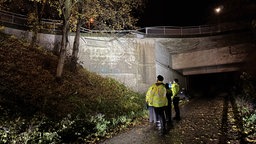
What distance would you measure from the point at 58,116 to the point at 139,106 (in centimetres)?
640

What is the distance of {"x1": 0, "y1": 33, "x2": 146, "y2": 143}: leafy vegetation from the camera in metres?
7.45

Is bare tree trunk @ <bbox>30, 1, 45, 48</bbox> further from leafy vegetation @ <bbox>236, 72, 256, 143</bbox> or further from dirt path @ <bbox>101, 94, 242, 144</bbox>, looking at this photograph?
leafy vegetation @ <bbox>236, 72, 256, 143</bbox>

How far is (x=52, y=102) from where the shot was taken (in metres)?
10.7

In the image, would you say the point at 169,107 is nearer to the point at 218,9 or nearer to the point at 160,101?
the point at 160,101

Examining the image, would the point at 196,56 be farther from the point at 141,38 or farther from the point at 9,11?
the point at 9,11

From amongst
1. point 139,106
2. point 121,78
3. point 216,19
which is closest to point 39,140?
point 139,106

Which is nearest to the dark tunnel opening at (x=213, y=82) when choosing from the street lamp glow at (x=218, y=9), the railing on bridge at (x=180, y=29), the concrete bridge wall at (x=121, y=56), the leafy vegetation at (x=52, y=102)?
the street lamp glow at (x=218, y=9)

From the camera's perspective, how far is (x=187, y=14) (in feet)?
98.0

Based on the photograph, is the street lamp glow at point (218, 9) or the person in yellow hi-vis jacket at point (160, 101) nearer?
the person in yellow hi-vis jacket at point (160, 101)

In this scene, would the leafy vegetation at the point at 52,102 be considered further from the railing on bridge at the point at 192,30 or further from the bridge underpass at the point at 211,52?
the bridge underpass at the point at 211,52

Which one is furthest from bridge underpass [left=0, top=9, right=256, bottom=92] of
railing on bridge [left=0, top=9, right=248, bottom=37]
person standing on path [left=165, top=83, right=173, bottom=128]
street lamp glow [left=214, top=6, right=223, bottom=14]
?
person standing on path [left=165, top=83, right=173, bottom=128]

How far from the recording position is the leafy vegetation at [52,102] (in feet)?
24.4

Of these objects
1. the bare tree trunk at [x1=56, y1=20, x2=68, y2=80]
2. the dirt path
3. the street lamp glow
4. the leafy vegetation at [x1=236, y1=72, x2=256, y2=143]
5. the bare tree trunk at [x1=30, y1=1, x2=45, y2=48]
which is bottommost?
the dirt path

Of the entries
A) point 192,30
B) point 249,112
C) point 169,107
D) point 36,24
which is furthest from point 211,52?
point 36,24
